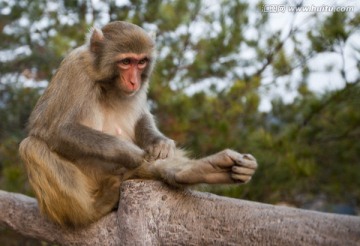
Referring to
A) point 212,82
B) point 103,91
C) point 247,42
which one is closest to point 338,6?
point 247,42

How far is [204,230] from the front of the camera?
298 centimetres

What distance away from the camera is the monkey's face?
12.1 ft

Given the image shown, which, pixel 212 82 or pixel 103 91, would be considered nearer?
pixel 103 91

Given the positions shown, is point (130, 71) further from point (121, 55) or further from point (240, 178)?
point (240, 178)

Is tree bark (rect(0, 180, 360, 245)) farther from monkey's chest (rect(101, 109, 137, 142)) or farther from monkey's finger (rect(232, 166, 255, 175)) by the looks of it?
monkey's chest (rect(101, 109, 137, 142))

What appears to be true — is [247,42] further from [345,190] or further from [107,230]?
[107,230]

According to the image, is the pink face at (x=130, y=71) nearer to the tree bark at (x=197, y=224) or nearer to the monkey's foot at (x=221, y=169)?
the tree bark at (x=197, y=224)

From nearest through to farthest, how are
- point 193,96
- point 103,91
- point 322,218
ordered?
point 322,218 < point 103,91 < point 193,96

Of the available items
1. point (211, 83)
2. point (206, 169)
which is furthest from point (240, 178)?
point (211, 83)

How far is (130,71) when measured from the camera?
373cm

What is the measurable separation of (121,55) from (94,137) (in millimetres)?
605

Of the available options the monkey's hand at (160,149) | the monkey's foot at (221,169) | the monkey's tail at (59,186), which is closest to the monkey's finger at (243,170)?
the monkey's foot at (221,169)

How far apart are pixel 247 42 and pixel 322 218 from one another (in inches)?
157

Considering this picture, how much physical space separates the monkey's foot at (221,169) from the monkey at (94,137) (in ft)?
0.31
